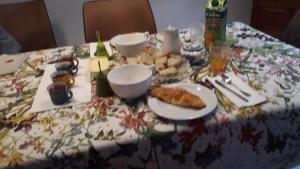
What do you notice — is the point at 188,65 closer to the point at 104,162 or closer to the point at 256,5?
the point at 104,162

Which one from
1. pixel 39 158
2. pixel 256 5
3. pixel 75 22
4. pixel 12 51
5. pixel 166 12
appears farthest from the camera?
pixel 256 5

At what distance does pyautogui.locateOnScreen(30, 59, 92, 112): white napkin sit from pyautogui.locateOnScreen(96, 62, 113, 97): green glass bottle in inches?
1.6

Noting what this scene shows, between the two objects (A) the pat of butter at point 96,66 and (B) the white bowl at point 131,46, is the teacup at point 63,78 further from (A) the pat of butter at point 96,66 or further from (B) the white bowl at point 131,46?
(B) the white bowl at point 131,46

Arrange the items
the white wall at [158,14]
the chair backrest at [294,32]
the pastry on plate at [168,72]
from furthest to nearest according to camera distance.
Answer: the white wall at [158,14] → the chair backrest at [294,32] → the pastry on plate at [168,72]

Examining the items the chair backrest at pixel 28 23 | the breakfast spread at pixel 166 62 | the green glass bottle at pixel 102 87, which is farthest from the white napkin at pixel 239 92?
the chair backrest at pixel 28 23

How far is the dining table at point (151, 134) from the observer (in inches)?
25.6

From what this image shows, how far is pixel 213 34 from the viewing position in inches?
42.3

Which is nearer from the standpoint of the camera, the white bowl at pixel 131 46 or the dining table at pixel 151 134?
the dining table at pixel 151 134

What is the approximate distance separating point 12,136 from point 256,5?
2508 millimetres

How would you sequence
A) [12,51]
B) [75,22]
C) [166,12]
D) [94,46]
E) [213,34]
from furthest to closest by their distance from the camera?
[166,12] < [75,22] < [12,51] < [94,46] < [213,34]

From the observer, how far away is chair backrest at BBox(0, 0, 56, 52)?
154cm

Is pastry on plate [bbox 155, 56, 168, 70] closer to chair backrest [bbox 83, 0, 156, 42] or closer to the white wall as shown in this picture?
chair backrest [bbox 83, 0, 156, 42]

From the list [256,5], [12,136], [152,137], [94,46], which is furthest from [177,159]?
[256,5]

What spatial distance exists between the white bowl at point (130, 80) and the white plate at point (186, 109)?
0.05 m
